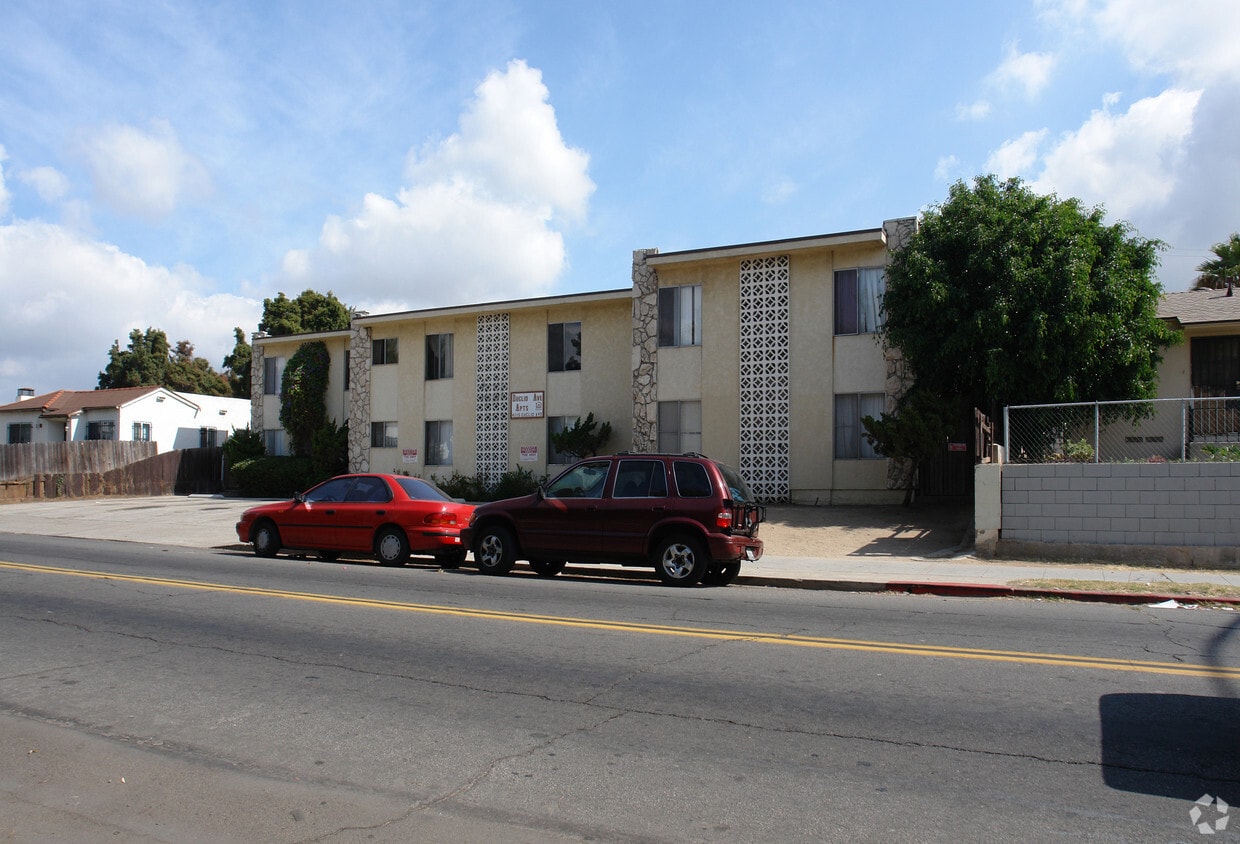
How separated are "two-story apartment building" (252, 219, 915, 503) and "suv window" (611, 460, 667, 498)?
10.9 m

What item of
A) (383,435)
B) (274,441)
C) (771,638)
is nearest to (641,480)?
(771,638)

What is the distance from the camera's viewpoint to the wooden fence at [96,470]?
→ 34.2 meters

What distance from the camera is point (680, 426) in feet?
80.0

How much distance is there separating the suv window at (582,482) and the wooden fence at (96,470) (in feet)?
95.4

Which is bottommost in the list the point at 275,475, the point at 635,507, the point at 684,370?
the point at 275,475

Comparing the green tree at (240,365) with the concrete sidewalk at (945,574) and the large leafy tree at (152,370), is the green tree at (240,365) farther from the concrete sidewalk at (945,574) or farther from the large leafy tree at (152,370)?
the concrete sidewalk at (945,574)

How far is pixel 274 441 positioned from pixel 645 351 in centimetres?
1760

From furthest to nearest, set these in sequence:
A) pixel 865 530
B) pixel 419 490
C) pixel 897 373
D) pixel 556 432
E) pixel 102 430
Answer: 1. pixel 102 430
2. pixel 556 432
3. pixel 897 373
4. pixel 865 530
5. pixel 419 490

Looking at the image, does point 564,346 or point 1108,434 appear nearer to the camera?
point 1108,434

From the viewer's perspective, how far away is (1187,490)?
537 inches

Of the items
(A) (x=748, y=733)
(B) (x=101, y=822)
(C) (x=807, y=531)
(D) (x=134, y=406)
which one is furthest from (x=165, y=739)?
(D) (x=134, y=406)

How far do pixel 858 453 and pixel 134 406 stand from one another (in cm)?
3444

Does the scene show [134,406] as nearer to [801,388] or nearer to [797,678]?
[801,388]

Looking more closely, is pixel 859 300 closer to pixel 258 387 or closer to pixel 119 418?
pixel 258 387
